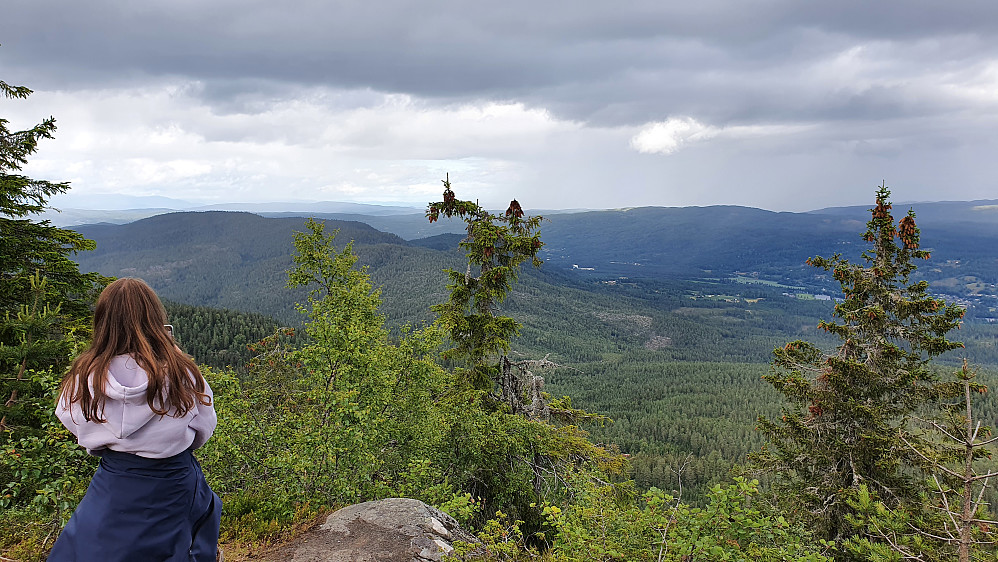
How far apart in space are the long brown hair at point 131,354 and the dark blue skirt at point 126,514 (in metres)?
0.43

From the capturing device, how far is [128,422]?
11.0 ft

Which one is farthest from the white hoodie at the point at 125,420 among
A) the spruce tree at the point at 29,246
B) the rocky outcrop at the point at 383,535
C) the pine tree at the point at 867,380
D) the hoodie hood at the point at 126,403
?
the pine tree at the point at 867,380

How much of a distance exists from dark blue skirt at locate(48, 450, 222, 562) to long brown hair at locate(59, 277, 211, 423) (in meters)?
0.43

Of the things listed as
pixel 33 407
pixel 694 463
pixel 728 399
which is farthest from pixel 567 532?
pixel 728 399

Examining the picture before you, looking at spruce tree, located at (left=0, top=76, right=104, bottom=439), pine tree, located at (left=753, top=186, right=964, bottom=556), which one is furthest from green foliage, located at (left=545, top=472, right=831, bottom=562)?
spruce tree, located at (left=0, top=76, right=104, bottom=439)

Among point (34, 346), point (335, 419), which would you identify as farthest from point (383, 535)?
point (34, 346)

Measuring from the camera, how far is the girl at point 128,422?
336 cm

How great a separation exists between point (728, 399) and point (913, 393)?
122m

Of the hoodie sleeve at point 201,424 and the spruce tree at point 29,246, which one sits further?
the spruce tree at point 29,246

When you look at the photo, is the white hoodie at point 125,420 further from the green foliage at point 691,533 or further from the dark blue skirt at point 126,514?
the green foliage at point 691,533

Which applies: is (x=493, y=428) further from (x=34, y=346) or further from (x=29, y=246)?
(x=29, y=246)

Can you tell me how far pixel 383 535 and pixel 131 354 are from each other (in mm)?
4818

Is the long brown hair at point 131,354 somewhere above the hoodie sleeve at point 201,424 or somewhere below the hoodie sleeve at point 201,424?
above

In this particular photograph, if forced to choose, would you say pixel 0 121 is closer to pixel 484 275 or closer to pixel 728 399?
pixel 484 275
